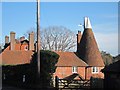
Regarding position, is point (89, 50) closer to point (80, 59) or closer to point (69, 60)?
point (80, 59)

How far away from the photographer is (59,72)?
187ft

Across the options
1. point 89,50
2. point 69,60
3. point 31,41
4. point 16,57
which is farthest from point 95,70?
point 31,41

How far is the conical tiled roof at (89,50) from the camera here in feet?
193

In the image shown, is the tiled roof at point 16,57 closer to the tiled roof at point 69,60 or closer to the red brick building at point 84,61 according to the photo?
the tiled roof at point 69,60

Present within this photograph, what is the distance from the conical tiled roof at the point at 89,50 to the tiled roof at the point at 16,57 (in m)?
10.6

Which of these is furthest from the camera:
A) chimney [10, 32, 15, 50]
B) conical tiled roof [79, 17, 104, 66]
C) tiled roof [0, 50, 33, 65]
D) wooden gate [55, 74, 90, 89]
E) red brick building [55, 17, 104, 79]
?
chimney [10, 32, 15, 50]

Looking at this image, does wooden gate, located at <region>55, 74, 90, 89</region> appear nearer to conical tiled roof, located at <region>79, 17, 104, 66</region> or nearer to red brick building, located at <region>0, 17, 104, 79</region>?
red brick building, located at <region>0, 17, 104, 79</region>

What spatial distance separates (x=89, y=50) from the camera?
196 feet

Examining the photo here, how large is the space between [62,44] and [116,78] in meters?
52.2

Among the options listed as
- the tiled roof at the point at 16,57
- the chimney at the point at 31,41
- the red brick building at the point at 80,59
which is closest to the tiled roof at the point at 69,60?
the red brick building at the point at 80,59

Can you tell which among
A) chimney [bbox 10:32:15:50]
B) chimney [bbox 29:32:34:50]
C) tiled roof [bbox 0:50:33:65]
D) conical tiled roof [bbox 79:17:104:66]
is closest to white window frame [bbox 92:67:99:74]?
conical tiled roof [bbox 79:17:104:66]

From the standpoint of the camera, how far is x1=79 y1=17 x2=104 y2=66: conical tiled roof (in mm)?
58781

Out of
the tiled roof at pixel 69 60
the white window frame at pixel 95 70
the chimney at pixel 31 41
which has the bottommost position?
the white window frame at pixel 95 70

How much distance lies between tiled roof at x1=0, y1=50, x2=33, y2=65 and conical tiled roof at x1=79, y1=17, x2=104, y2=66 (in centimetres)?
1064
